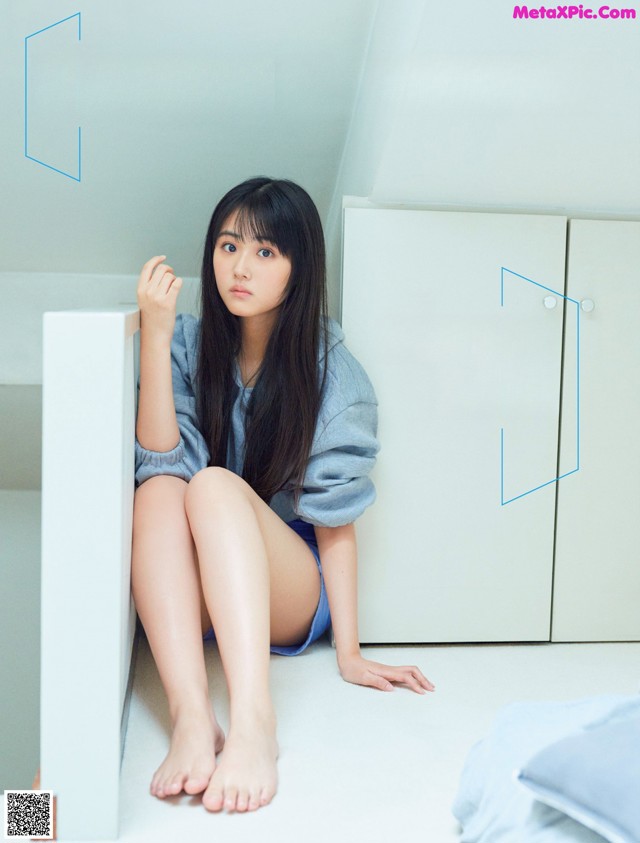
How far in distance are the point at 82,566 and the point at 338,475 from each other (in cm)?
54

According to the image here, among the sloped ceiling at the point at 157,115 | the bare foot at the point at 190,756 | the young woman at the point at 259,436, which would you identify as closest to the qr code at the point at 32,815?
the bare foot at the point at 190,756

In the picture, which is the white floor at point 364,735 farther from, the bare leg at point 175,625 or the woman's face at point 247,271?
the woman's face at point 247,271

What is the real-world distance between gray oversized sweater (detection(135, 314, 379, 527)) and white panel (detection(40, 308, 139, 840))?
1.33 ft

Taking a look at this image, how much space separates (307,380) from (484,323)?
1.05ft

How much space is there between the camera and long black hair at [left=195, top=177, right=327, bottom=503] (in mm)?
1293

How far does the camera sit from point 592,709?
2.66ft

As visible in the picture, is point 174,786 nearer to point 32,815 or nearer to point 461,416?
point 32,815

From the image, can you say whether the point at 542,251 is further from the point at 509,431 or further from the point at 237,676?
the point at 237,676

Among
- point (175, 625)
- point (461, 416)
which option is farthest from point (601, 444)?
point (175, 625)

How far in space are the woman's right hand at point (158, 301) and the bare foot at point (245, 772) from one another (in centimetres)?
51

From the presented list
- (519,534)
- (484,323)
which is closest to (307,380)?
(484,323)

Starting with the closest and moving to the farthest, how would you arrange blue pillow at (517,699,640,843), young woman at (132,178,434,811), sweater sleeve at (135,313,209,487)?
blue pillow at (517,699,640,843)
young woman at (132,178,434,811)
sweater sleeve at (135,313,209,487)

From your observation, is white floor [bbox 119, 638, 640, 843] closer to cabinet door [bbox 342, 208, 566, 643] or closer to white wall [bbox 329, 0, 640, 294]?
cabinet door [bbox 342, 208, 566, 643]

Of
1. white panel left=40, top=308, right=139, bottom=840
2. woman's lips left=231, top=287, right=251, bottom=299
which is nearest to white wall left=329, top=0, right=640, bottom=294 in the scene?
woman's lips left=231, top=287, right=251, bottom=299
